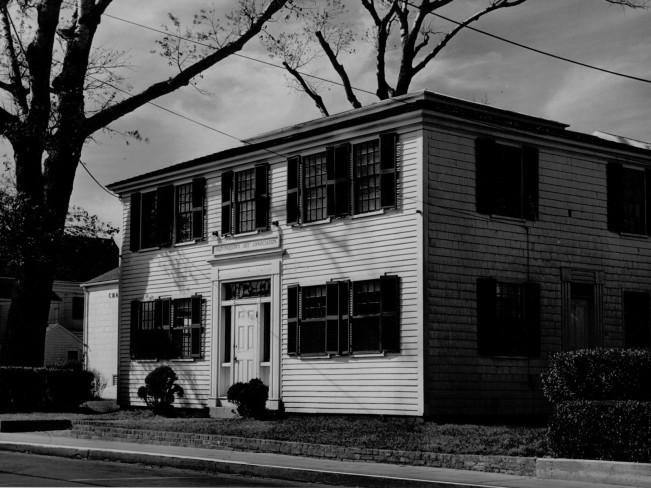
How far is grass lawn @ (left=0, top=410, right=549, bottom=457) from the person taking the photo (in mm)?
16641

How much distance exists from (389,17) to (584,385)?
25120mm

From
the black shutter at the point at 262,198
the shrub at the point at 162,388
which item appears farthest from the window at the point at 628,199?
the shrub at the point at 162,388

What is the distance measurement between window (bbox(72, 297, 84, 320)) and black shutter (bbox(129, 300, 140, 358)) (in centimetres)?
3675

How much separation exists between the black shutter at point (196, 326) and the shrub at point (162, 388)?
31.7 inches

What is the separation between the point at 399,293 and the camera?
21844 mm

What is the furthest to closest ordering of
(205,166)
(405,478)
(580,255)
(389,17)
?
(389,17), (205,166), (580,255), (405,478)

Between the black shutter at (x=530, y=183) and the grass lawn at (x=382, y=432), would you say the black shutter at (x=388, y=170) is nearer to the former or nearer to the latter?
the black shutter at (x=530, y=183)

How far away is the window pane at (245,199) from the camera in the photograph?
26234 millimetres

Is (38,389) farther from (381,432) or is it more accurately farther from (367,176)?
(381,432)

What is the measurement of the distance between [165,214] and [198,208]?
5.66ft

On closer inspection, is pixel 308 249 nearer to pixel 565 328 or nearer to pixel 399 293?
pixel 399 293

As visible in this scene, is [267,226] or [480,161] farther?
[267,226]

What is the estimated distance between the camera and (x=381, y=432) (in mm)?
19312

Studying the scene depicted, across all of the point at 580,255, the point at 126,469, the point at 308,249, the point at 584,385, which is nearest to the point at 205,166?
the point at 308,249
